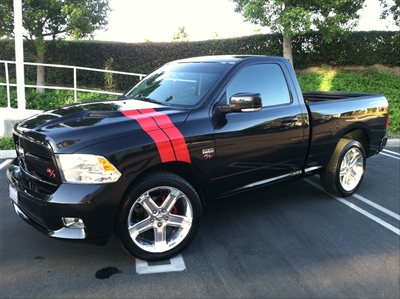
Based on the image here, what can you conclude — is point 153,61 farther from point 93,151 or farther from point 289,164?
point 93,151

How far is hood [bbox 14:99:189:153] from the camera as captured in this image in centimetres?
311

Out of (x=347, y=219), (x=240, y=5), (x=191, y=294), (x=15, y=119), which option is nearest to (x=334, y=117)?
(x=347, y=219)

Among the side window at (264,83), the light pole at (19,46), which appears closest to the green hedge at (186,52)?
the light pole at (19,46)

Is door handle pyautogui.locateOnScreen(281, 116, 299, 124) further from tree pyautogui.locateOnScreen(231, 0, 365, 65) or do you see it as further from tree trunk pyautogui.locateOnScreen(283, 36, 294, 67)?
tree trunk pyautogui.locateOnScreen(283, 36, 294, 67)

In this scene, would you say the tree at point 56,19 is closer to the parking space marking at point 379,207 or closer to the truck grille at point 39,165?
the truck grille at point 39,165

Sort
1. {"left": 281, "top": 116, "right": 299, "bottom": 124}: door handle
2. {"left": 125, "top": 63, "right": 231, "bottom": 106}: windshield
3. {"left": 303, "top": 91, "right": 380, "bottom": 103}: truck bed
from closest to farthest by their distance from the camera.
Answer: {"left": 125, "top": 63, "right": 231, "bottom": 106}: windshield
{"left": 281, "top": 116, "right": 299, "bottom": 124}: door handle
{"left": 303, "top": 91, "right": 380, "bottom": 103}: truck bed

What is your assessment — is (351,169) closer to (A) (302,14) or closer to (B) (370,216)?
(B) (370,216)

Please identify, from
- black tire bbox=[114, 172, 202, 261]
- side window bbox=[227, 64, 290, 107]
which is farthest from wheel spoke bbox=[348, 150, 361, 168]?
black tire bbox=[114, 172, 202, 261]

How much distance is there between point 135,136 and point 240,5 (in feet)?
35.4

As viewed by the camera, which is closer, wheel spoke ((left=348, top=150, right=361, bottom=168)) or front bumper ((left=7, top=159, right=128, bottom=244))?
front bumper ((left=7, top=159, right=128, bottom=244))

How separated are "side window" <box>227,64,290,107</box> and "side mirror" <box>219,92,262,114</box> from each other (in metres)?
0.27

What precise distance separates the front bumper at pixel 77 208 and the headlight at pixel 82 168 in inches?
1.9

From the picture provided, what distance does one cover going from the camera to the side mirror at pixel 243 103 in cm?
367

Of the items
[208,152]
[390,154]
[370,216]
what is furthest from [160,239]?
[390,154]
